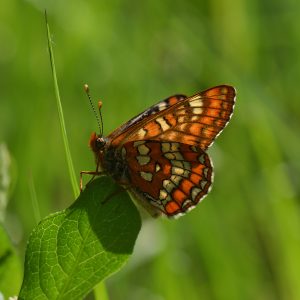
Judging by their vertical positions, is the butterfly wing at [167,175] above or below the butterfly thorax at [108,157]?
below

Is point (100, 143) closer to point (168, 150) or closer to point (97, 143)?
point (97, 143)

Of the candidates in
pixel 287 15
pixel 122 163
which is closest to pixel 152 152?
pixel 122 163

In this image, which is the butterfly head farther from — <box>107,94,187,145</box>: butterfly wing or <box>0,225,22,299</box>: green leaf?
<box>0,225,22,299</box>: green leaf

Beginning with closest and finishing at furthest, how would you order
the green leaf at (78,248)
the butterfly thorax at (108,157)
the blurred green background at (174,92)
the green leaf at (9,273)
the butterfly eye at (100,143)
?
the green leaf at (78,248)
the green leaf at (9,273)
the butterfly thorax at (108,157)
the butterfly eye at (100,143)
the blurred green background at (174,92)

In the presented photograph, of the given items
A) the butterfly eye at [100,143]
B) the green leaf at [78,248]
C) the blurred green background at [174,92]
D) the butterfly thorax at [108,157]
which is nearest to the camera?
the green leaf at [78,248]

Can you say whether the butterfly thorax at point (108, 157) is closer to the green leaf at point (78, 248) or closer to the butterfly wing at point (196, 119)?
the butterfly wing at point (196, 119)

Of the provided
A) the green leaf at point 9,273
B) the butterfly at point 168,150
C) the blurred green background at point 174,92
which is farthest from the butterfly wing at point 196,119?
the green leaf at point 9,273

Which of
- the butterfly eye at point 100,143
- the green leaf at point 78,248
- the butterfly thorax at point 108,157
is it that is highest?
the butterfly eye at point 100,143
